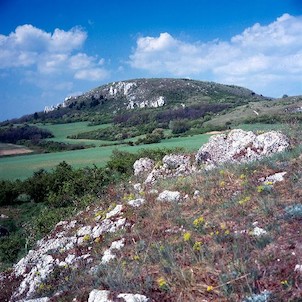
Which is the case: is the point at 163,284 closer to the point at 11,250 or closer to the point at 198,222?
the point at 198,222

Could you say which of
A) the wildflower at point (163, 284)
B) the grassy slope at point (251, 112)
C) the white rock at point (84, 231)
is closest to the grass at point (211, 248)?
the wildflower at point (163, 284)

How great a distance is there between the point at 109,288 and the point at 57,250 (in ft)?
11.4

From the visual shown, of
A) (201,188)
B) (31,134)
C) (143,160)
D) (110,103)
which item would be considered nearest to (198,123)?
(31,134)

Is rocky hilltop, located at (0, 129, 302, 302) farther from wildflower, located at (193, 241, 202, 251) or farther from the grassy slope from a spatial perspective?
the grassy slope

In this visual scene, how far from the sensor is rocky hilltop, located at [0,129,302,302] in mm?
4570

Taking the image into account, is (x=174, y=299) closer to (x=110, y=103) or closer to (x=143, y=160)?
(x=143, y=160)

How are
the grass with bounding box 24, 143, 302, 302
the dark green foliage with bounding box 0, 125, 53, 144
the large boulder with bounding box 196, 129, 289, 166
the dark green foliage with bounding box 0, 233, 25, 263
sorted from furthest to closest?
the dark green foliage with bounding box 0, 125, 53, 144, the dark green foliage with bounding box 0, 233, 25, 263, the large boulder with bounding box 196, 129, 289, 166, the grass with bounding box 24, 143, 302, 302

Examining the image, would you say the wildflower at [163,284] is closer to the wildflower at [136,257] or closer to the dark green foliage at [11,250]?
the wildflower at [136,257]

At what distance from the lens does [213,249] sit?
5.32 metres

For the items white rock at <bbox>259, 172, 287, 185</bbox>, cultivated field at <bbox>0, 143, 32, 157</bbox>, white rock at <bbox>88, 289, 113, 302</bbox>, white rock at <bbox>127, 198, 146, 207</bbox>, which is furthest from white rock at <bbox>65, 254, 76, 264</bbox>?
cultivated field at <bbox>0, 143, 32, 157</bbox>

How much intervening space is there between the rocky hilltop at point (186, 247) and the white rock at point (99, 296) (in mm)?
17

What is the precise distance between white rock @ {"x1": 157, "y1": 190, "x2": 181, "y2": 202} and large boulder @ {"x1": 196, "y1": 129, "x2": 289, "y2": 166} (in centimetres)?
293

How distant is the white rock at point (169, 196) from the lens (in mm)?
8498

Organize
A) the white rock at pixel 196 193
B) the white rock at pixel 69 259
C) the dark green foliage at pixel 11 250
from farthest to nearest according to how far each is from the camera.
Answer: the dark green foliage at pixel 11 250, the white rock at pixel 196 193, the white rock at pixel 69 259
